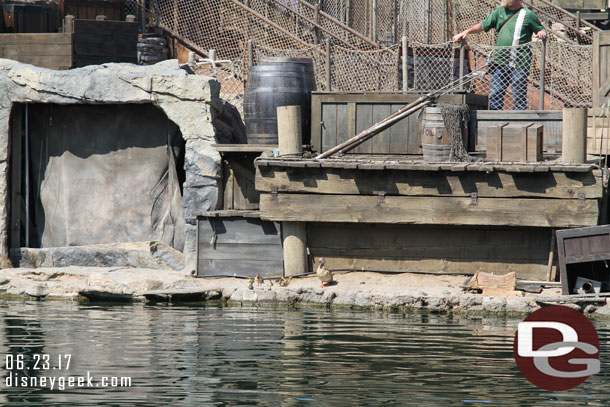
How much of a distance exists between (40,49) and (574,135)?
321 inches

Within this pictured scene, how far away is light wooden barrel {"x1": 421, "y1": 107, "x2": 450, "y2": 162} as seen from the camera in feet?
44.5

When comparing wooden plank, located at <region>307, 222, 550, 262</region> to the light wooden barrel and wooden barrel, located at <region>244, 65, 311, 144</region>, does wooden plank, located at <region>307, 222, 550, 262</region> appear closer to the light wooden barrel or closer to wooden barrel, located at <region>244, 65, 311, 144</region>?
the light wooden barrel

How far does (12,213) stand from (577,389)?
32.2 feet

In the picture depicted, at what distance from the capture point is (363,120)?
14.6 metres

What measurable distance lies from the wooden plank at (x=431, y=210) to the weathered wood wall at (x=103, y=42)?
423cm

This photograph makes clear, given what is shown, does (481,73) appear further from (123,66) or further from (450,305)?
(123,66)

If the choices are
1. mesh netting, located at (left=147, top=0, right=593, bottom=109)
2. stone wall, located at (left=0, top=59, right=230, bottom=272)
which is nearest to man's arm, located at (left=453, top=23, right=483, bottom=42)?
mesh netting, located at (left=147, top=0, right=593, bottom=109)

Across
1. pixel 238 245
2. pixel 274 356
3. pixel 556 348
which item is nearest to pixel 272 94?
pixel 238 245

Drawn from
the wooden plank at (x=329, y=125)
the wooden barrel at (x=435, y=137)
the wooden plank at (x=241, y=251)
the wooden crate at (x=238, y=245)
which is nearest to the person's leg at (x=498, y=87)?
the wooden barrel at (x=435, y=137)

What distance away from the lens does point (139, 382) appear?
877cm

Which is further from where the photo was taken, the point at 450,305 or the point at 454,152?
the point at 454,152

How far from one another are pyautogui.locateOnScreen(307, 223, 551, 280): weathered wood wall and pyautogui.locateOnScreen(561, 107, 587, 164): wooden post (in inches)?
41.1

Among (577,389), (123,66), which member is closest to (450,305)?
(577,389)

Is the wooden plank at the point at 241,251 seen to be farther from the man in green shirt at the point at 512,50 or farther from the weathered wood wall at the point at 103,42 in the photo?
the man in green shirt at the point at 512,50
